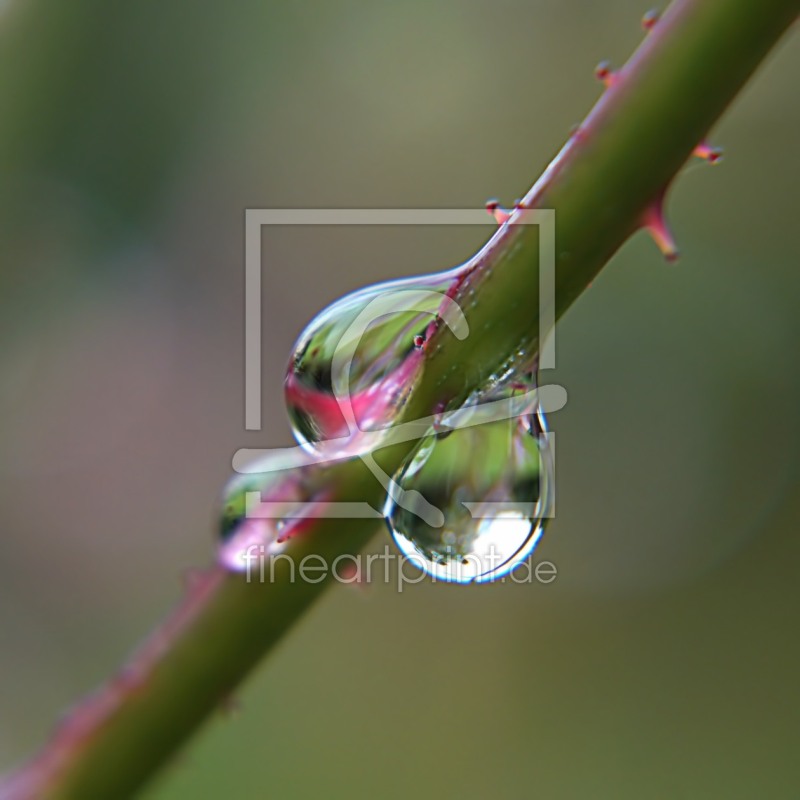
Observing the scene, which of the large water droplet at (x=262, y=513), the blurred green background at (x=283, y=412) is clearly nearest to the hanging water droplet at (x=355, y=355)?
the large water droplet at (x=262, y=513)

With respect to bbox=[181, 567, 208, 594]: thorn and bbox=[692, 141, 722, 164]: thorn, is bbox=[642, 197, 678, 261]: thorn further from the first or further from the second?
bbox=[181, 567, 208, 594]: thorn

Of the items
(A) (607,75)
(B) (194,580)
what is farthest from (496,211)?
(B) (194,580)

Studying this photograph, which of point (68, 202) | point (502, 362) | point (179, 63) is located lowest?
point (502, 362)

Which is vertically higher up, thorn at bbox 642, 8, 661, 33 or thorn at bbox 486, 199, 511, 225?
thorn at bbox 642, 8, 661, 33

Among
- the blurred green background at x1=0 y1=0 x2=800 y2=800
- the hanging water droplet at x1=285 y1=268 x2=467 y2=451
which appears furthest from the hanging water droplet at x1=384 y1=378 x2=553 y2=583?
the blurred green background at x1=0 y1=0 x2=800 y2=800

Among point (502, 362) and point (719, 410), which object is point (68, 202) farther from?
point (502, 362)

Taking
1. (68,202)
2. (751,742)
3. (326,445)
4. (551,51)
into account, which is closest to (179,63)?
(68,202)
